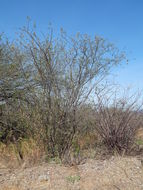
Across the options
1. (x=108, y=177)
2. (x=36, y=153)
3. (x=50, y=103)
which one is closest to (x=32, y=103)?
(x=50, y=103)

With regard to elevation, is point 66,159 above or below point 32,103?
below

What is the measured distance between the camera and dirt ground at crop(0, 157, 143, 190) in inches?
132

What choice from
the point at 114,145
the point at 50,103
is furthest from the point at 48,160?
the point at 114,145

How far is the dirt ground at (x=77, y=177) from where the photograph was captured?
11.0 feet

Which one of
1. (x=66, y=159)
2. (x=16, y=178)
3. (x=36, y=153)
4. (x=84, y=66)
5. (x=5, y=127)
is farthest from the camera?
(x=5, y=127)

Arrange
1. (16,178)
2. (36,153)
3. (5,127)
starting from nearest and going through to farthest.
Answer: (16,178) < (36,153) < (5,127)

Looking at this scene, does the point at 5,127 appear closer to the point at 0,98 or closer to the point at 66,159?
the point at 0,98

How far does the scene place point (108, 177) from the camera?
144 inches

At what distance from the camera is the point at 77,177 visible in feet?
11.8

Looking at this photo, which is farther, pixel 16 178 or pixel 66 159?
pixel 66 159

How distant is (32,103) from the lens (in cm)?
530

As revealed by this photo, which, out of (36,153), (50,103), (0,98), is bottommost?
(36,153)

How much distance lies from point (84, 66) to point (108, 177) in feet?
9.08

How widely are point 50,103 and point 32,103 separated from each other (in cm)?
76
